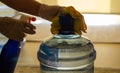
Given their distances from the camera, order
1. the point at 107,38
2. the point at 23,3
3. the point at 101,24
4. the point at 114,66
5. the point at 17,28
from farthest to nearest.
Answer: the point at 101,24
the point at 107,38
the point at 114,66
the point at 23,3
the point at 17,28

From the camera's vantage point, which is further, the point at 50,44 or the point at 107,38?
the point at 107,38

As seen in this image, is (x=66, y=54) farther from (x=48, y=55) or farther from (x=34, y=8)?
(x=34, y=8)

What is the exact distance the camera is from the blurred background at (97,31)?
1.34 meters

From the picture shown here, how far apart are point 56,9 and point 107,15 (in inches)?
71.1

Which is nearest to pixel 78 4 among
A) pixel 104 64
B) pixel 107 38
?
pixel 107 38

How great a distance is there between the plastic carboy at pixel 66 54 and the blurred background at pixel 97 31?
0.53m

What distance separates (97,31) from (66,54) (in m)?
1.47

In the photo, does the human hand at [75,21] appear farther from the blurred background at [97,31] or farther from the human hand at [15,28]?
the blurred background at [97,31]

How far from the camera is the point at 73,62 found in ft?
2.16

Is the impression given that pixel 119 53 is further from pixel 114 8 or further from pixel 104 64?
pixel 114 8

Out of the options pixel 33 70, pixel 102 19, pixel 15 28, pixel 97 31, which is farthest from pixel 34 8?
pixel 102 19

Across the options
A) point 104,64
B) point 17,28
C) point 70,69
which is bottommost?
point 104,64

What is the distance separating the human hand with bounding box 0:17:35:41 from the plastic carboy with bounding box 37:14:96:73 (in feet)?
0.23

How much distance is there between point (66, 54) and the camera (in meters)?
0.65
